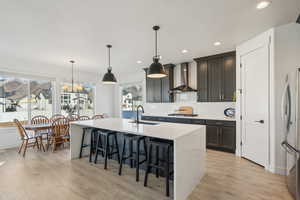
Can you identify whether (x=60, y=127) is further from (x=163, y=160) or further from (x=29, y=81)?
(x=163, y=160)

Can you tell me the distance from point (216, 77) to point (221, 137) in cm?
169

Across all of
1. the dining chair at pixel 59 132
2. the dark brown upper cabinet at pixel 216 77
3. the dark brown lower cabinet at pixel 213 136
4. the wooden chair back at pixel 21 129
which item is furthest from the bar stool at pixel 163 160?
the wooden chair back at pixel 21 129

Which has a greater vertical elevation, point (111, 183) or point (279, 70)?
point (279, 70)

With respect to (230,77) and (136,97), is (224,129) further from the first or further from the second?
(136,97)

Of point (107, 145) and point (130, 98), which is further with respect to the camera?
point (130, 98)

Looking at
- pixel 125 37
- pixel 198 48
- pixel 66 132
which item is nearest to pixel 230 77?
pixel 198 48

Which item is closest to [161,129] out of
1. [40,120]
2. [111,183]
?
[111,183]

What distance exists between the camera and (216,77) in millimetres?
4363

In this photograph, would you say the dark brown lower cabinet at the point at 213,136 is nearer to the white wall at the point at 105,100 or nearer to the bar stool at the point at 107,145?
the bar stool at the point at 107,145

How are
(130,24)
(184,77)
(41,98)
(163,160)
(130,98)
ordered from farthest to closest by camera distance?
1. (130,98)
2. (41,98)
3. (184,77)
4. (130,24)
5. (163,160)

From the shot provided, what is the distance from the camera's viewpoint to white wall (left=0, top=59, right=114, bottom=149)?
464 cm

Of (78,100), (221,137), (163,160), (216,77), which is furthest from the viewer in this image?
(78,100)

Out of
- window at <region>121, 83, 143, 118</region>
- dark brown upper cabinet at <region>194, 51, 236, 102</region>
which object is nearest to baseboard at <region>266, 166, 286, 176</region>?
dark brown upper cabinet at <region>194, 51, 236, 102</region>

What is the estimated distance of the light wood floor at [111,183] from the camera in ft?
7.16
